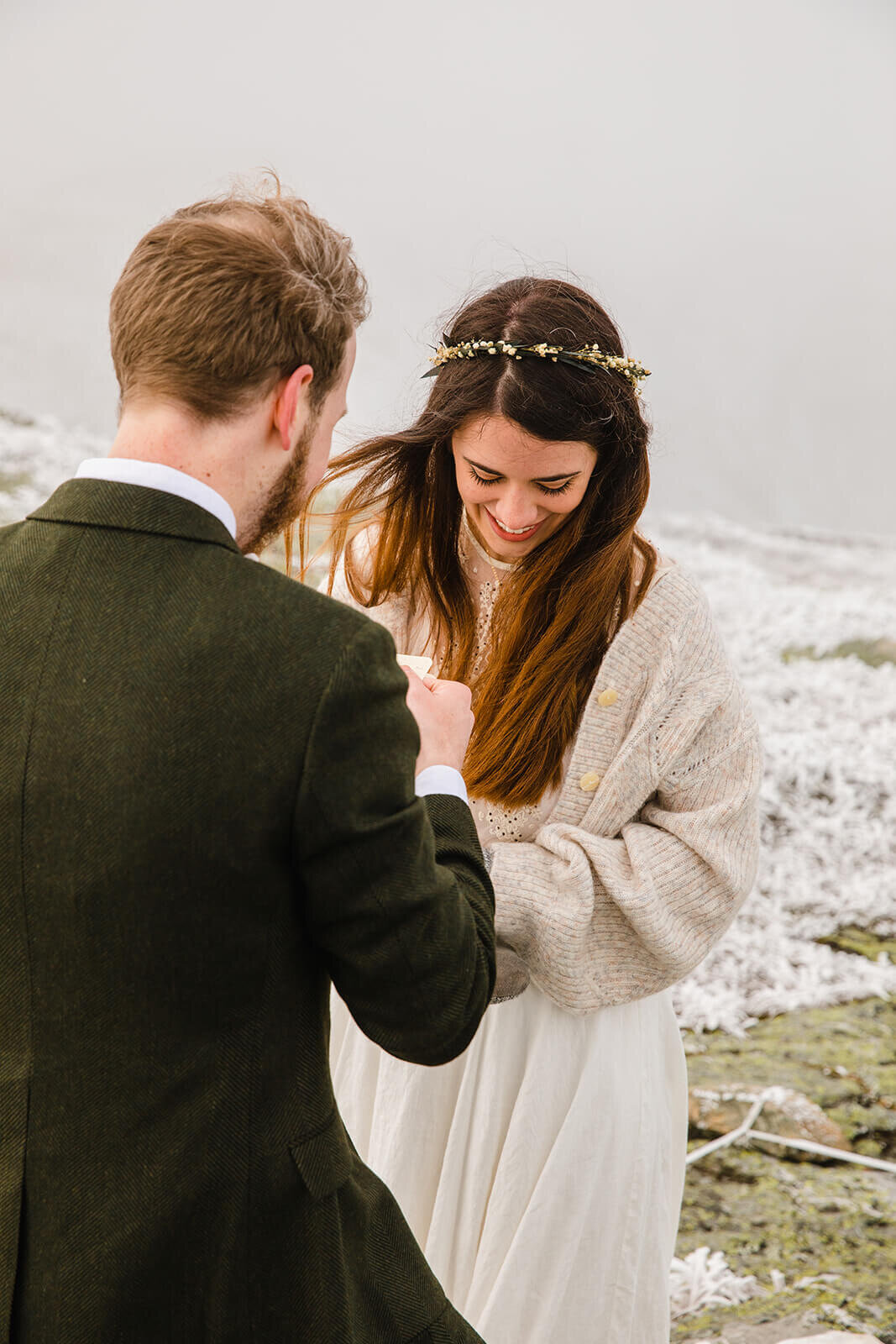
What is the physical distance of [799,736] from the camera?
16.2 ft

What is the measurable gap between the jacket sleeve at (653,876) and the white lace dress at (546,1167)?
0.10m

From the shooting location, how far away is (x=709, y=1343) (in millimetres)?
2357

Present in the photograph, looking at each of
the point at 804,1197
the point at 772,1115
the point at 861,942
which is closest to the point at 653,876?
the point at 804,1197

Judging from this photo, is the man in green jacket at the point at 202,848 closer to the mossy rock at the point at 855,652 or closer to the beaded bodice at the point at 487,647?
the beaded bodice at the point at 487,647

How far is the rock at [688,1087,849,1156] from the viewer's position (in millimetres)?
3154

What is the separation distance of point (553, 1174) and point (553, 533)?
3.32 feet

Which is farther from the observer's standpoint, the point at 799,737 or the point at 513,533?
the point at 799,737

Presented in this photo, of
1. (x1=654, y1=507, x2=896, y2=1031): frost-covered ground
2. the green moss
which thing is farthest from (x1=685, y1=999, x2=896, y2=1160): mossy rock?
the green moss

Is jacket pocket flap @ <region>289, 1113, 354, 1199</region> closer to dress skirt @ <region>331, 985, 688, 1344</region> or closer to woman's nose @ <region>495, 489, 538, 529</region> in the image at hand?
dress skirt @ <region>331, 985, 688, 1344</region>

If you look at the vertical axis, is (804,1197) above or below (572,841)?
below

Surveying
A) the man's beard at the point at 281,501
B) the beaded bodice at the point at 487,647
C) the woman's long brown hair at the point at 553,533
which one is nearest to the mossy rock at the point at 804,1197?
the beaded bodice at the point at 487,647

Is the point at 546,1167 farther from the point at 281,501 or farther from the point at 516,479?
the point at 281,501

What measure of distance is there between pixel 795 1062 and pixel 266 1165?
2872 millimetres

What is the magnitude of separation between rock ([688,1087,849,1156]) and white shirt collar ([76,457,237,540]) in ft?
9.06
